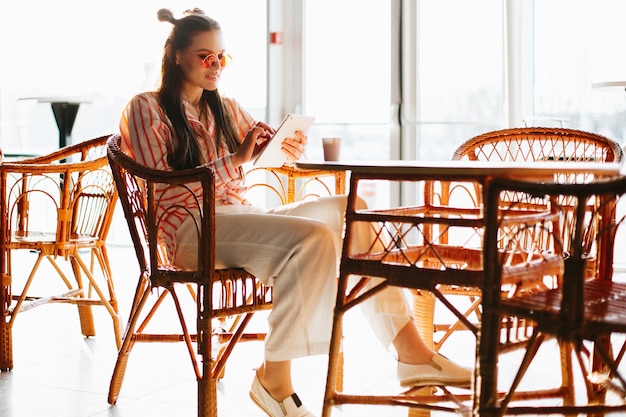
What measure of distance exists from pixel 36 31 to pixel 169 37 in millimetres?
4082

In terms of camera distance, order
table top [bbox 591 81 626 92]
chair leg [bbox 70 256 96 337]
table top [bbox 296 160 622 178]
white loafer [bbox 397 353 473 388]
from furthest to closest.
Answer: table top [bbox 591 81 626 92], chair leg [bbox 70 256 96 337], white loafer [bbox 397 353 473 388], table top [bbox 296 160 622 178]

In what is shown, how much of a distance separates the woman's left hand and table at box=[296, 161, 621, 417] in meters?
0.36

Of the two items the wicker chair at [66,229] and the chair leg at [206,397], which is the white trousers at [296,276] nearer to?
the chair leg at [206,397]

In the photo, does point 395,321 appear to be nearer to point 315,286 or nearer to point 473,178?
point 315,286

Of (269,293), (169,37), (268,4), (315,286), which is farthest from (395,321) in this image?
(268,4)

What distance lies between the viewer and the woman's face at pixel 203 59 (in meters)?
2.45

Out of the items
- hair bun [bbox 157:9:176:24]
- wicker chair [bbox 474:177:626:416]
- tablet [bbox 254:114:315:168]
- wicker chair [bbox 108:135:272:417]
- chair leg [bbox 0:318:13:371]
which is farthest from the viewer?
chair leg [bbox 0:318:13:371]

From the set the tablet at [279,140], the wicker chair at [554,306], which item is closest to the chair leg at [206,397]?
the tablet at [279,140]

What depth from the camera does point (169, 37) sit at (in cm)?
249

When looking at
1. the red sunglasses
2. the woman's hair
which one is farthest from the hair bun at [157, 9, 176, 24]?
the red sunglasses

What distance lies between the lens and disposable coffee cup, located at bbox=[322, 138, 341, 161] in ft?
6.89

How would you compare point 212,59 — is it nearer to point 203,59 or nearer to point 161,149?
point 203,59

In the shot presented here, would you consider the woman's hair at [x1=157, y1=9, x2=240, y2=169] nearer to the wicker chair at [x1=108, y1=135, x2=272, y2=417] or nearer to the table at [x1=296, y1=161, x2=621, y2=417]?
the wicker chair at [x1=108, y1=135, x2=272, y2=417]

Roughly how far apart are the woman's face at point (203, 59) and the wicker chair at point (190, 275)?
0.94 feet
